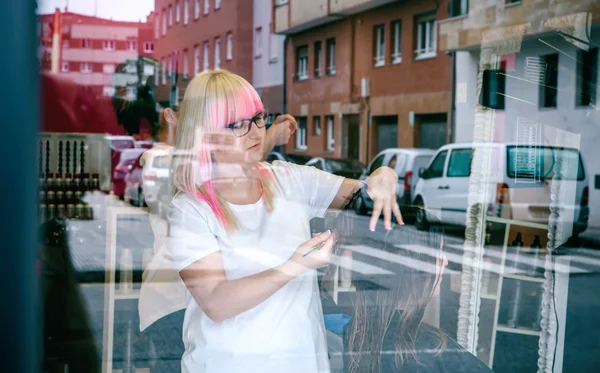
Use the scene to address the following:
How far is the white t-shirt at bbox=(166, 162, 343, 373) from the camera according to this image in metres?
1.47

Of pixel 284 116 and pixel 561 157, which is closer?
pixel 284 116

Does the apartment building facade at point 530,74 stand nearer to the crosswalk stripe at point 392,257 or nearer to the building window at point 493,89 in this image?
the building window at point 493,89

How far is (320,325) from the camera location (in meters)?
1.59

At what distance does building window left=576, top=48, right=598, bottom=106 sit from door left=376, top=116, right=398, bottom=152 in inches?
26.5

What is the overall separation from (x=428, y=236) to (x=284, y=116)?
2.92ft

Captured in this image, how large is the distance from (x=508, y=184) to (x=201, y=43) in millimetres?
1691

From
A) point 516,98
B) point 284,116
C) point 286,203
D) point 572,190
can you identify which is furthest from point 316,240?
point 572,190

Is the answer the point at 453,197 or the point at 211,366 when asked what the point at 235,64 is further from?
the point at 453,197

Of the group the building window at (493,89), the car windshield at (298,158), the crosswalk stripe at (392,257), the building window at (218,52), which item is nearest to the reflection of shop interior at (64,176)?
the building window at (218,52)

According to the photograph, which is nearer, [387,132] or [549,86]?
[387,132]

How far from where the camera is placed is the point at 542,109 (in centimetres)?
257

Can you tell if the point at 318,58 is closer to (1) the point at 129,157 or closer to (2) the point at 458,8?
(1) the point at 129,157

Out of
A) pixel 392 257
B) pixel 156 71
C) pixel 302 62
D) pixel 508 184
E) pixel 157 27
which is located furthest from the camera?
pixel 508 184

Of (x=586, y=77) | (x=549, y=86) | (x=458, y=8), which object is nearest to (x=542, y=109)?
(x=549, y=86)
